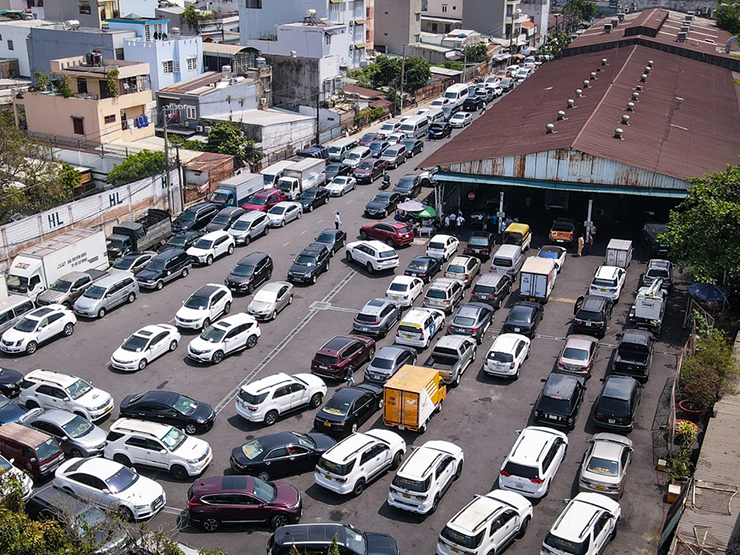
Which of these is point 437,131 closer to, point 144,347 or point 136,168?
point 136,168

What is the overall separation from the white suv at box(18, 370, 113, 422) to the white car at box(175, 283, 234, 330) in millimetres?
6430

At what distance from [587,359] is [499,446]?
5.98 meters

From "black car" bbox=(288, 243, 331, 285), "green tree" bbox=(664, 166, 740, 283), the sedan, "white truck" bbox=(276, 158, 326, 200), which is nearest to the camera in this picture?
the sedan

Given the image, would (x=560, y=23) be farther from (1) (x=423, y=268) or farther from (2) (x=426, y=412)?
(2) (x=426, y=412)

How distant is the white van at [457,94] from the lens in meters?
80.2

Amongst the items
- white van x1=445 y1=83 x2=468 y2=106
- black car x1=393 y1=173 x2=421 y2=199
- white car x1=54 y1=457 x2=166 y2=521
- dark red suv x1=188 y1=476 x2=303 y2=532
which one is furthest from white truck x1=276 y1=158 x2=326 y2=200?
dark red suv x1=188 y1=476 x2=303 y2=532

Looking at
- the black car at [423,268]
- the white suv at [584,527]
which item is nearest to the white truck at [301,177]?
the black car at [423,268]

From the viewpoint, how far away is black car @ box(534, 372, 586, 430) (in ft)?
90.1

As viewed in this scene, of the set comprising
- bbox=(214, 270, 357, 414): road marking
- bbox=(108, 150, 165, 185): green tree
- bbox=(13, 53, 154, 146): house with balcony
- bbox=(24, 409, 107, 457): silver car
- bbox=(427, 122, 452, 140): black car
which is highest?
bbox=(13, 53, 154, 146): house with balcony

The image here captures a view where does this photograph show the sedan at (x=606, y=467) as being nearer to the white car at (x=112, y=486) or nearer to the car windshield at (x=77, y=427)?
the white car at (x=112, y=486)

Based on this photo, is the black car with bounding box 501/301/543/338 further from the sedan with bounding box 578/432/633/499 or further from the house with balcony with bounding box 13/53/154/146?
the house with balcony with bounding box 13/53/154/146

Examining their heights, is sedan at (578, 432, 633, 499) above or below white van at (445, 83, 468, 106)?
below

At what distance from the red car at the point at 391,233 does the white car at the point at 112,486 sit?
23.4 meters

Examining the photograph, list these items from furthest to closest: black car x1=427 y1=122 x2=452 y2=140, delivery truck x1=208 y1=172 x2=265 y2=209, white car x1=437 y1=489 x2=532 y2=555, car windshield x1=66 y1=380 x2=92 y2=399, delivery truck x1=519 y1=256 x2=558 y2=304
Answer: black car x1=427 y1=122 x2=452 y2=140
delivery truck x1=208 y1=172 x2=265 y2=209
delivery truck x1=519 y1=256 x2=558 y2=304
car windshield x1=66 y1=380 x2=92 y2=399
white car x1=437 y1=489 x2=532 y2=555
